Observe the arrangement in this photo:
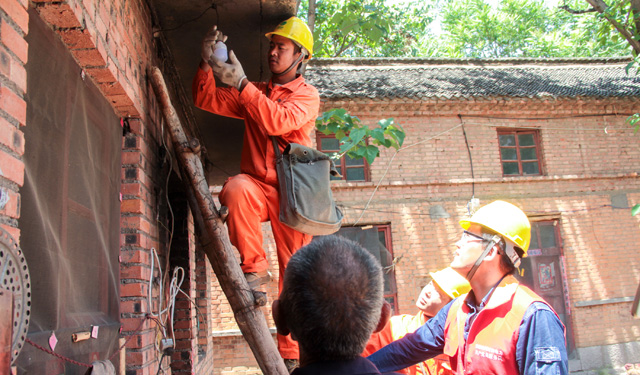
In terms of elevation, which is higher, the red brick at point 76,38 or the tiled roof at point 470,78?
the tiled roof at point 470,78

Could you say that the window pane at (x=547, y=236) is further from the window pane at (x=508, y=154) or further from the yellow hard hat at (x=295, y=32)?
the yellow hard hat at (x=295, y=32)

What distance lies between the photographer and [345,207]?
45.2ft

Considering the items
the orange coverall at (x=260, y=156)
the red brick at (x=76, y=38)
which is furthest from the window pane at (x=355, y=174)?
the red brick at (x=76, y=38)

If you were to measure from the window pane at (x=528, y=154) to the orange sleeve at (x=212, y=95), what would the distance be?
13.1 metres

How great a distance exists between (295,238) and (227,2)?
1561 mm

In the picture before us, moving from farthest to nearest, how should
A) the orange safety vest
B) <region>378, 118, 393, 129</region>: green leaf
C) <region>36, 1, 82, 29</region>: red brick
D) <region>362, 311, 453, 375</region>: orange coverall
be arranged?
1. <region>378, 118, 393, 129</region>: green leaf
2. <region>362, 311, 453, 375</region>: orange coverall
3. the orange safety vest
4. <region>36, 1, 82, 29</region>: red brick

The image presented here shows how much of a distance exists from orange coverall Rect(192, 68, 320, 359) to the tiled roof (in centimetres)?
1024

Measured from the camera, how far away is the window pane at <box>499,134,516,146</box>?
15.2 m

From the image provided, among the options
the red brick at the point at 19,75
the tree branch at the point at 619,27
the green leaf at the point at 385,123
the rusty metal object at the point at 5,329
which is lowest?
the rusty metal object at the point at 5,329

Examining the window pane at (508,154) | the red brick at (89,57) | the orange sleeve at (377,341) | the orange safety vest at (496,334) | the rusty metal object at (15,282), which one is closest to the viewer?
the rusty metal object at (15,282)

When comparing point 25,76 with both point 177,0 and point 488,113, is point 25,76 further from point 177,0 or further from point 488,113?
point 488,113

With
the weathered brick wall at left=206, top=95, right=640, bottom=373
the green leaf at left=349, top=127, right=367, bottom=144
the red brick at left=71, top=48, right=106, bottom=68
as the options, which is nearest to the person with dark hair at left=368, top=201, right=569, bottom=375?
the green leaf at left=349, top=127, right=367, bottom=144

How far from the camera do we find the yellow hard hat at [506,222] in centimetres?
327

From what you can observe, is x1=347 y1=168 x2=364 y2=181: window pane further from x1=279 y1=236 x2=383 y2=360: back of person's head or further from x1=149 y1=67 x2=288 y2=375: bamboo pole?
x1=279 y1=236 x2=383 y2=360: back of person's head
